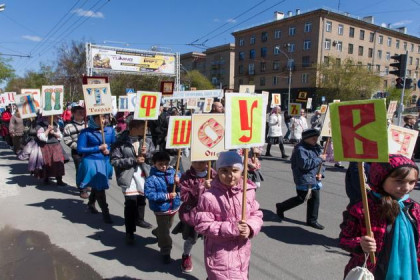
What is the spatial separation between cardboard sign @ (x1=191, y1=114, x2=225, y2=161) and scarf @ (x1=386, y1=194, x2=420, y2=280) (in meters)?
1.82

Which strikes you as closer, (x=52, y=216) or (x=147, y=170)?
(x=147, y=170)

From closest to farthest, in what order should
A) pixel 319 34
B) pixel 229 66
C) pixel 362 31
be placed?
pixel 319 34 < pixel 362 31 < pixel 229 66

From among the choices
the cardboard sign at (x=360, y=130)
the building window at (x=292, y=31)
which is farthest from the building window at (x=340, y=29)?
the cardboard sign at (x=360, y=130)

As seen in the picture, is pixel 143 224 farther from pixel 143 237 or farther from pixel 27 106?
pixel 27 106

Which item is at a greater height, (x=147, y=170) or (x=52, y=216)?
(x=147, y=170)

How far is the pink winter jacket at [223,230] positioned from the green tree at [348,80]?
4829 cm

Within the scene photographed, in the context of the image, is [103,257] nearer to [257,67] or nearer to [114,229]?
[114,229]

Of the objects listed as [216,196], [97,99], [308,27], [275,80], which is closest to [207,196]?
[216,196]

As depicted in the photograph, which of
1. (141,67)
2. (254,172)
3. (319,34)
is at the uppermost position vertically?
(319,34)

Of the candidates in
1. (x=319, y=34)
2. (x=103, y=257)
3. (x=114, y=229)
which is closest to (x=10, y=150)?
(x=114, y=229)

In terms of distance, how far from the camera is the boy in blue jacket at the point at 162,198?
3.74 m

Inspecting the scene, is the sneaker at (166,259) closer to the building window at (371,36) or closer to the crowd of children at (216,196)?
the crowd of children at (216,196)

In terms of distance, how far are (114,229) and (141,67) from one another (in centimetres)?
1967

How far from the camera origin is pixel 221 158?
266 cm
